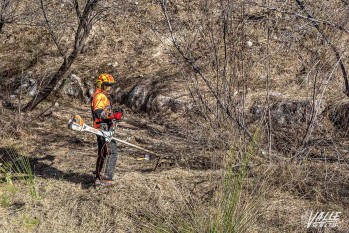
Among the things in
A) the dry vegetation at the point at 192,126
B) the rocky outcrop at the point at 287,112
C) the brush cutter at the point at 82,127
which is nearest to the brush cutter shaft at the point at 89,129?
the brush cutter at the point at 82,127

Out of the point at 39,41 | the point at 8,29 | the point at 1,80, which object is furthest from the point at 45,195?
the point at 8,29

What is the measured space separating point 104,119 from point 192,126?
9.15ft

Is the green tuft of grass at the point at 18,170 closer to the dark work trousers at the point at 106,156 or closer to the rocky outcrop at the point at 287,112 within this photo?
the dark work trousers at the point at 106,156

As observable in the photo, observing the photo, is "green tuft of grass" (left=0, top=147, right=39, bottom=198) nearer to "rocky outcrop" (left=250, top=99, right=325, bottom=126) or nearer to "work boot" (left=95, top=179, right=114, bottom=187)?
"work boot" (left=95, top=179, right=114, bottom=187)

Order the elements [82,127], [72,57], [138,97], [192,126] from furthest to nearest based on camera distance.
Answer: [138,97]
[72,57]
[192,126]
[82,127]

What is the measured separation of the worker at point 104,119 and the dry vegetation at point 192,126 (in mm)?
216

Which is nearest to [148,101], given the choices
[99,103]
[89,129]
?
[99,103]

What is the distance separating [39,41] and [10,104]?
2741mm

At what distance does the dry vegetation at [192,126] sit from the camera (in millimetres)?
5855

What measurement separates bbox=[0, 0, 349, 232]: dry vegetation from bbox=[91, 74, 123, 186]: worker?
22 cm

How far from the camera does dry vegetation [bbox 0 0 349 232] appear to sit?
19.2ft

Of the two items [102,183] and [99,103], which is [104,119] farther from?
[102,183]

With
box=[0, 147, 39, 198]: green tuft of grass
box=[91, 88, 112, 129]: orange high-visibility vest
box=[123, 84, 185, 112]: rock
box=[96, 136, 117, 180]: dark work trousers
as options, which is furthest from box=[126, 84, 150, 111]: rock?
box=[91, 88, 112, 129]: orange high-visibility vest

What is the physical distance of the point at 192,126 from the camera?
913 cm
